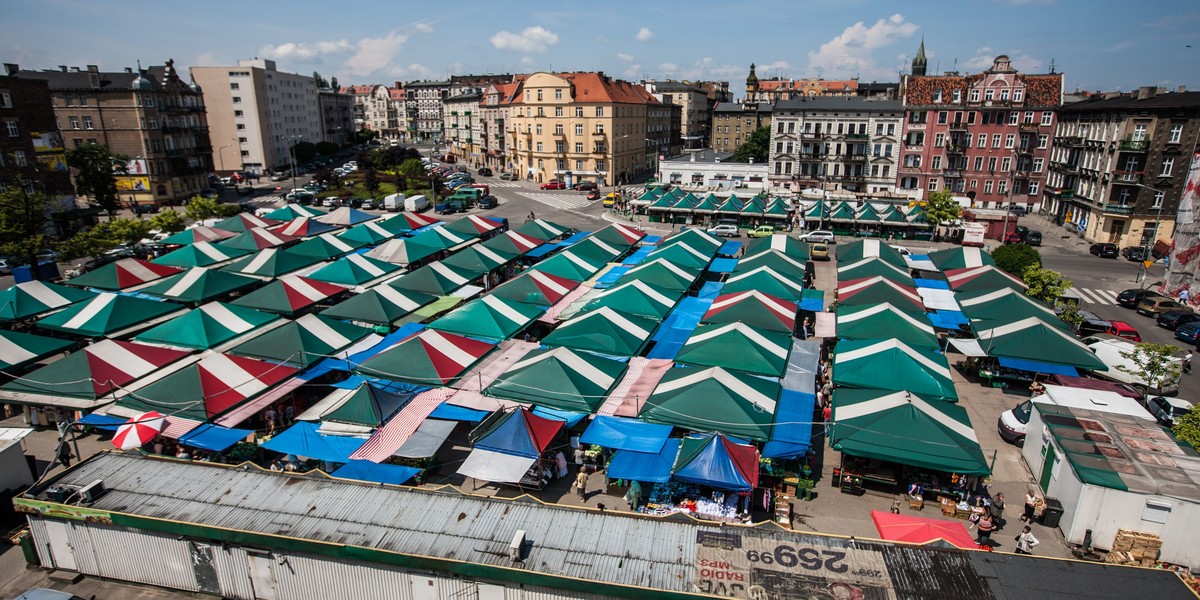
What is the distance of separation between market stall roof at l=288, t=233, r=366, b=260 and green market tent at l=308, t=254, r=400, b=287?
4.28 metres

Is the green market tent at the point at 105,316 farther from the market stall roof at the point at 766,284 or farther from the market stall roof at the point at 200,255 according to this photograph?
the market stall roof at the point at 766,284

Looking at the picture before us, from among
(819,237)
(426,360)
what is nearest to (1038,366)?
(426,360)

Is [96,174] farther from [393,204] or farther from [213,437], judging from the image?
[213,437]

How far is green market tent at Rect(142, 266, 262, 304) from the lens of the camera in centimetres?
2606

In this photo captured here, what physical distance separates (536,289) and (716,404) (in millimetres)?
11288

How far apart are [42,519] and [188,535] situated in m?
3.41

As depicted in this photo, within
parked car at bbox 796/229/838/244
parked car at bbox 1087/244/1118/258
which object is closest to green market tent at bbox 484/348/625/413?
parked car at bbox 796/229/838/244

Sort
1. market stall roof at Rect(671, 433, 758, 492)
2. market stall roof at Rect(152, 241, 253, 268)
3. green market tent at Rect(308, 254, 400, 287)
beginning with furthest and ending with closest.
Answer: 1. market stall roof at Rect(152, 241, 253, 268)
2. green market tent at Rect(308, 254, 400, 287)
3. market stall roof at Rect(671, 433, 758, 492)

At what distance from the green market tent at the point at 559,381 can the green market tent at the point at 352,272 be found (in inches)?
509

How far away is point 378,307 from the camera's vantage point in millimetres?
23281

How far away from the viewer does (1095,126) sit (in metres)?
46.6

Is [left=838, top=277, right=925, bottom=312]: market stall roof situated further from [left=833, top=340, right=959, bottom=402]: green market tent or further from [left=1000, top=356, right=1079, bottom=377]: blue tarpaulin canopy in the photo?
[left=833, top=340, right=959, bottom=402]: green market tent

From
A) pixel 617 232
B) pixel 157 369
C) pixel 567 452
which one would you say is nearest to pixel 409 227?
pixel 617 232

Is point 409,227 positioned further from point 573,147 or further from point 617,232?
point 573,147
